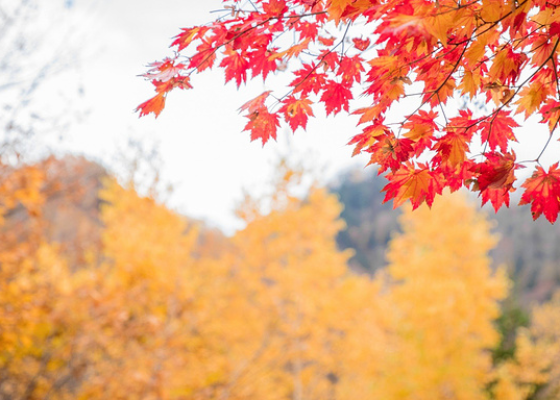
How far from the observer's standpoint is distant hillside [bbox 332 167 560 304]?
3234cm

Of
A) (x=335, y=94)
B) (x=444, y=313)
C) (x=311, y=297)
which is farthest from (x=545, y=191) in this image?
(x=311, y=297)

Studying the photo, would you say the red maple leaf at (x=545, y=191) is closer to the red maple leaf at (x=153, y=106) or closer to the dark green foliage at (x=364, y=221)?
the red maple leaf at (x=153, y=106)

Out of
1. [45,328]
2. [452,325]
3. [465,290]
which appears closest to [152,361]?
[45,328]

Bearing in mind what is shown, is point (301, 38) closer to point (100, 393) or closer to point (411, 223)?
point (100, 393)

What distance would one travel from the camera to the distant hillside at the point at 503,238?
32.3m

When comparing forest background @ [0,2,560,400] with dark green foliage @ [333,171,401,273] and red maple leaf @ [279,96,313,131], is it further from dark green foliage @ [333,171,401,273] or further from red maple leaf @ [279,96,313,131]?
dark green foliage @ [333,171,401,273]

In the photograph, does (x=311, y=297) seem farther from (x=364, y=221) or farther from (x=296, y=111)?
(x=364, y=221)

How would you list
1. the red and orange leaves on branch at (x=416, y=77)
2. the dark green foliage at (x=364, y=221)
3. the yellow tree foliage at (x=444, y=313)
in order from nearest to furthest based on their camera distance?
the red and orange leaves on branch at (x=416, y=77) < the yellow tree foliage at (x=444, y=313) < the dark green foliage at (x=364, y=221)

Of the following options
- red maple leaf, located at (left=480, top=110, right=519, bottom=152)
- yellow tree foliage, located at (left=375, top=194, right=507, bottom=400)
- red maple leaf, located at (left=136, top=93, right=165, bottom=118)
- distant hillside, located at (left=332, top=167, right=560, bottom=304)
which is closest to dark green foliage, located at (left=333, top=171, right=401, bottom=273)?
distant hillside, located at (left=332, top=167, right=560, bottom=304)

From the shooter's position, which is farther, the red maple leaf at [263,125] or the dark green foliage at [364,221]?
the dark green foliage at [364,221]

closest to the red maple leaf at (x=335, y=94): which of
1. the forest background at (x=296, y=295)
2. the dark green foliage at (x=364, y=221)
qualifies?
the forest background at (x=296, y=295)

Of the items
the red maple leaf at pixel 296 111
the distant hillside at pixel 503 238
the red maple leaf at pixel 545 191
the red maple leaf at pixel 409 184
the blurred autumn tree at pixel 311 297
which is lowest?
the red maple leaf at pixel 545 191

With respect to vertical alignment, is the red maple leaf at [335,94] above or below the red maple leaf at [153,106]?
above

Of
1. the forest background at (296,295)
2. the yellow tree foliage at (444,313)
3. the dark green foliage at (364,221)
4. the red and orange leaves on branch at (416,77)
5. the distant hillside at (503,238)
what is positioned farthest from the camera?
the dark green foliage at (364,221)
